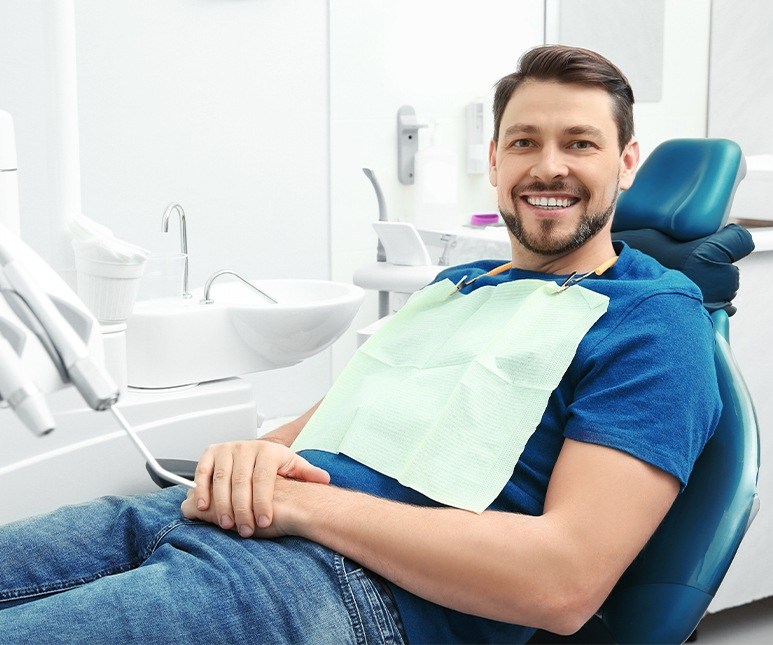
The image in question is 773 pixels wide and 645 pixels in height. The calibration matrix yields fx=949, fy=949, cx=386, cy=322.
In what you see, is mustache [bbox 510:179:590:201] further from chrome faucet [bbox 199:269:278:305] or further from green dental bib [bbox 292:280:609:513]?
chrome faucet [bbox 199:269:278:305]

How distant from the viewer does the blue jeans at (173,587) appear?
3.09 ft

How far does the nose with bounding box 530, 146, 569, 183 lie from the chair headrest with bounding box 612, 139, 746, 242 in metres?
0.27

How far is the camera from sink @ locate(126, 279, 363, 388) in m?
1.52

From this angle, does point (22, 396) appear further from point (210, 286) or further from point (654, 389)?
point (210, 286)

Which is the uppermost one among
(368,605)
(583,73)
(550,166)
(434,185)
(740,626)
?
(583,73)

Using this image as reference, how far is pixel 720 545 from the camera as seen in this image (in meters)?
1.08

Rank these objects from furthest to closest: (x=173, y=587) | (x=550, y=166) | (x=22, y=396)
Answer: (x=550, y=166) < (x=173, y=587) < (x=22, y=396)

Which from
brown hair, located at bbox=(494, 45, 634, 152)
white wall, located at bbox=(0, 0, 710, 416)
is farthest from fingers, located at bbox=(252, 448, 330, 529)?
white wall, located at bbox=(0, 0, 710, 416)

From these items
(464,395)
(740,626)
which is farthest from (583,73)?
(740,626)

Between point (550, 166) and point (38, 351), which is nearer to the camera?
point (38, 351)

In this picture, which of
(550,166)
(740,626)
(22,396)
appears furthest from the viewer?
(740,626)

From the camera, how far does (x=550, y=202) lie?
135 centimetres

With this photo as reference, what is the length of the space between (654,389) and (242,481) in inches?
18.9

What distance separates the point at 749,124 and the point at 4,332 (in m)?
3.10
